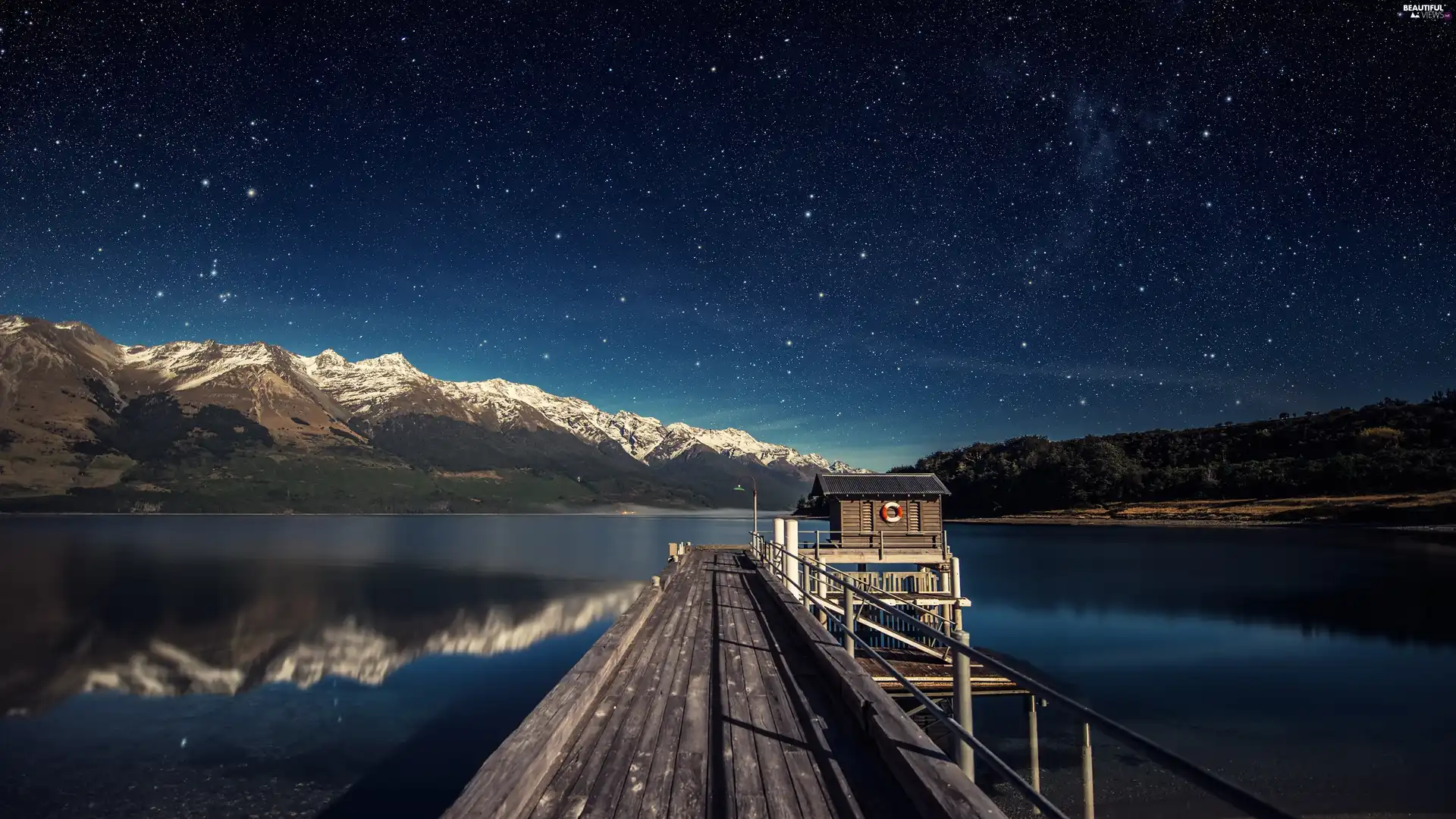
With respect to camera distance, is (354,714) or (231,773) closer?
(231,773)

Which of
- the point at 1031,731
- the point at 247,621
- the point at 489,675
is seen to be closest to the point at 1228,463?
the point at 1031,731

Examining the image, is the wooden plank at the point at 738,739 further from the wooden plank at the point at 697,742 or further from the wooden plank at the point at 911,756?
the wooden plank at the point at 911,756

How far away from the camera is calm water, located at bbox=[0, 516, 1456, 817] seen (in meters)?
16.7

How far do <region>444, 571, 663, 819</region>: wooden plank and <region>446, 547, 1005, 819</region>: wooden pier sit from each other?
0.01 metres

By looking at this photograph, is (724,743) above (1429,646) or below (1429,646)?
above

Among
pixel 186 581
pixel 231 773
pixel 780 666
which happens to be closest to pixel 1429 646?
pixel 780 666

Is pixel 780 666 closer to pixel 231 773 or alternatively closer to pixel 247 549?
pixel 231 773

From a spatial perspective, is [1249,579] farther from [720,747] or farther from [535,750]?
[535,750]

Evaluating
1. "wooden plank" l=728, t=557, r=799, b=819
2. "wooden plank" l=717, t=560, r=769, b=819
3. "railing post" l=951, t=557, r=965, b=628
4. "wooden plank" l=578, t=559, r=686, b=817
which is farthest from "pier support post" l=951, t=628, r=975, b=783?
"railing post" l=951, t=557, r=965, b=628

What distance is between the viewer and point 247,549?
9569 centimetres

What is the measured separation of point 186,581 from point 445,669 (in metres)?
45.3

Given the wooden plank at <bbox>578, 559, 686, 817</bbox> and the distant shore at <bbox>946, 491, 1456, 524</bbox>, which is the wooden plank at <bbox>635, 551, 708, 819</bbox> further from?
the distant shore at <bbox>946, 491, 1456, 524</bbox>

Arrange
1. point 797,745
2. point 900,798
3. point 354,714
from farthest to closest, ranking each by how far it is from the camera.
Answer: point 354,714 → point 797,745 → point 900,798

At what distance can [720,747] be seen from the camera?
23.2 ft
